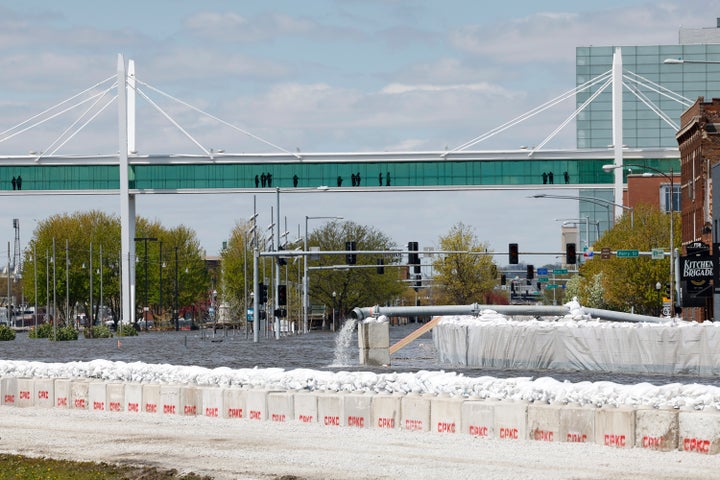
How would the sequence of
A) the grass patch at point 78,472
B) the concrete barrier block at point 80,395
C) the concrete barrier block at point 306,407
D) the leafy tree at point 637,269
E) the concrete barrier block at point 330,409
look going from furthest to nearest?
the leafy tree at point 637,269, the concrete barrier block at point 80,395, the concrete barrier block at point 306,407, the concrete barrier block at point 330,409, the grass patch at point 78,472

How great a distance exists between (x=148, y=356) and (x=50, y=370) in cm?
3571

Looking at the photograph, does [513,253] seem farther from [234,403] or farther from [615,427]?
[615,427]

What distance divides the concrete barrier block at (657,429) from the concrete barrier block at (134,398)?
11.8m

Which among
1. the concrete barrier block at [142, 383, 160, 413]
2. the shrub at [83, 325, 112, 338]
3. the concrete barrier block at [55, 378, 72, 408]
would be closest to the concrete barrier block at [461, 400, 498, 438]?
the concrete barrier block at [142, 383, 160, 413]

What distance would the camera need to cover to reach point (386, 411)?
2522cm

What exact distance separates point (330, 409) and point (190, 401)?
13.4ft

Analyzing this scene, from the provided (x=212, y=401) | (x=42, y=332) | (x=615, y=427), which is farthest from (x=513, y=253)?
(x=615, y=427)

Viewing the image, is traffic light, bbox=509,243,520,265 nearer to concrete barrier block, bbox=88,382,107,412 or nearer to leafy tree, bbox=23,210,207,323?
concrete barrier block, bbox=88,382,107,412

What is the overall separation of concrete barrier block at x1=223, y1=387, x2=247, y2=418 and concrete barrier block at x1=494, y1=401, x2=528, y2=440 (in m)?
6.03

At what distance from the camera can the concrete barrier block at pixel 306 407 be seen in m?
26.4

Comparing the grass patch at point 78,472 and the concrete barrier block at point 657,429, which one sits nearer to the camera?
the grass patch at point 78,472

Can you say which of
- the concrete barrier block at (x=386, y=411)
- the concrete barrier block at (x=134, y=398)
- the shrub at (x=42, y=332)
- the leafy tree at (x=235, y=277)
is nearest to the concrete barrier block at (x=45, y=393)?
the concrete barrier block at (x=134, y=398)

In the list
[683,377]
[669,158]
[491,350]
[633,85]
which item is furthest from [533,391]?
[633,85]

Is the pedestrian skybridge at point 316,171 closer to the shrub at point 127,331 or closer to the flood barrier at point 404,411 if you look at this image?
the shrub at point 127,331
